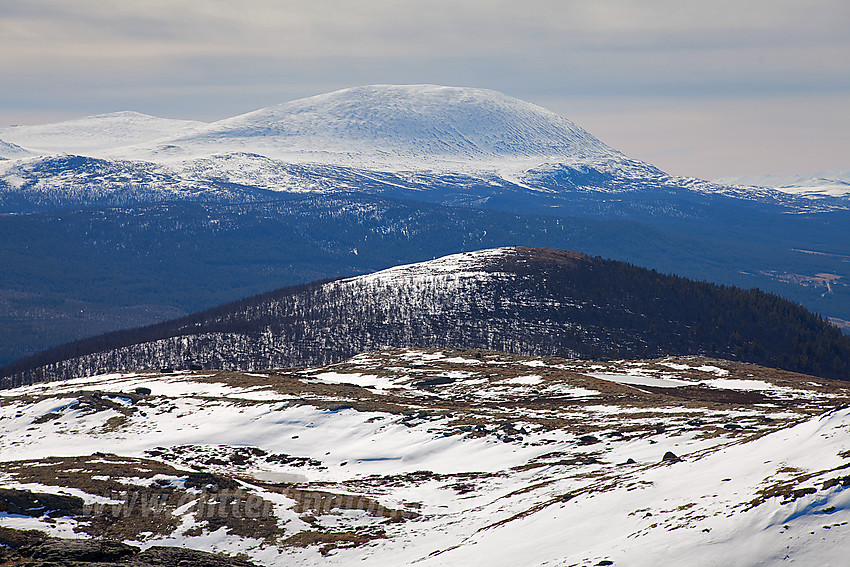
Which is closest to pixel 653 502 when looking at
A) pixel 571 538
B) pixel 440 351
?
pixel 571 538

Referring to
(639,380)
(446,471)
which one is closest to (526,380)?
(639,380)

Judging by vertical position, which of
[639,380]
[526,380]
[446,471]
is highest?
[446,471]

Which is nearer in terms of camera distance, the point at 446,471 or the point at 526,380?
the point at 446,471

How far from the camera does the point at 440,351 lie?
16162cm

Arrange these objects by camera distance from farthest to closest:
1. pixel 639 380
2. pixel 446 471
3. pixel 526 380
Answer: pixel 639 380 → pixel 526 380 → pixel 446 471

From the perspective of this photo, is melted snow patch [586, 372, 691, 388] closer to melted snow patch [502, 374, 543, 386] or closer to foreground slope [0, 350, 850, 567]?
foreground slope [0, 350, 850, 567]

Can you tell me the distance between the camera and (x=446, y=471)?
210 feet

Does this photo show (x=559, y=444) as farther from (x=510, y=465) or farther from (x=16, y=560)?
(x=16, y=560)

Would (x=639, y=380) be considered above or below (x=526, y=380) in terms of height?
below

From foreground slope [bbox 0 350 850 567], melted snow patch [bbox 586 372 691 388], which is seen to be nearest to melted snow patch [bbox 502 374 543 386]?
foreground slope [bbox 0 350 850 567]

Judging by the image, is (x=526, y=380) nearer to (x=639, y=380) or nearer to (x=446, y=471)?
(x=639, y=380)

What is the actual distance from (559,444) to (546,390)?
3896 cm

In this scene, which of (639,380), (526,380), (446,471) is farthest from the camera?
(639,380)

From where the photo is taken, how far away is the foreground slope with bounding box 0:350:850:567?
114 feet
